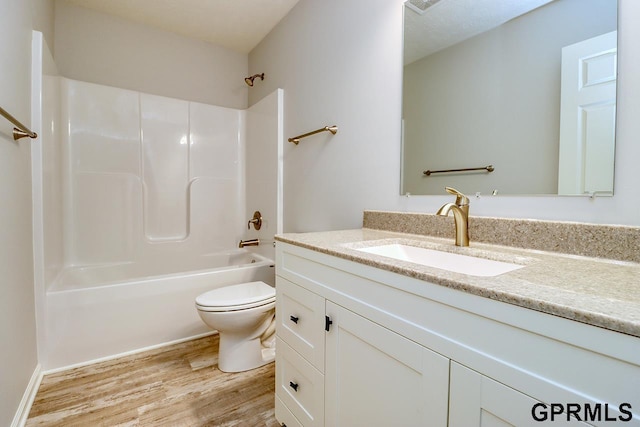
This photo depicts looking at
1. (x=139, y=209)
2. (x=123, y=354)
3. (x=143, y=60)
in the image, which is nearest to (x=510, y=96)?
(x=123, y=354)

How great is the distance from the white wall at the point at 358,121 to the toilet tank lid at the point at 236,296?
52cm

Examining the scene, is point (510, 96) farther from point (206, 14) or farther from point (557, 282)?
point (206, 14)

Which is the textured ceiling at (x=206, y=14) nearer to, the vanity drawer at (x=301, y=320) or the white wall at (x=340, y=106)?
the white wall at (x=340, y=106)

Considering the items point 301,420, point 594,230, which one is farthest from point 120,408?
point 594,230

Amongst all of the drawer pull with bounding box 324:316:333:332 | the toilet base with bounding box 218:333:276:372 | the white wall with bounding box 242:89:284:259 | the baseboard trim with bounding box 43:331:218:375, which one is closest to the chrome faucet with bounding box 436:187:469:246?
the drawer pull with bounding box 324:316:333:332

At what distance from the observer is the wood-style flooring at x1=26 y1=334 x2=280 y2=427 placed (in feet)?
4.31

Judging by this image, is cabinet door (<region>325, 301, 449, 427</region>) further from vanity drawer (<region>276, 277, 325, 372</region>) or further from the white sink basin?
the white sink basin

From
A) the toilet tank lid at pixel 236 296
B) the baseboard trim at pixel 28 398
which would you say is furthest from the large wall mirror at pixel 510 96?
the baseboard trim at pixel 28 398

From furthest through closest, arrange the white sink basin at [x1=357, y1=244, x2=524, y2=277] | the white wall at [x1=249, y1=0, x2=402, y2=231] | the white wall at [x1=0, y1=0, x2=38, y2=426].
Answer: the white wall at [x1=249, y1=0, x2=402, y2=231]
the white wall at [x1=0, y1=0, x2=38, y2=426]
the white sink basin at [x1=357, y1=244, x2=524, y2=277]

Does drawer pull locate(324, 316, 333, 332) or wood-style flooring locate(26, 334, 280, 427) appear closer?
drawer pull locate(324, 316, 333, 332)

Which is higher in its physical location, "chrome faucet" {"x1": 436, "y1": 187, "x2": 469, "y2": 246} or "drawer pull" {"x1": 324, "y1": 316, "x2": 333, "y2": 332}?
"chrome faucet" {"x1": 436, "y1": 187, "x2": 469, "y2": 246}

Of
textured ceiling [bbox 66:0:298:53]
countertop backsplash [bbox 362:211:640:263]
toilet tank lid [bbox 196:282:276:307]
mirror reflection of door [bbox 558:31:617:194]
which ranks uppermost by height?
textured ceiling [bbox 66:0:298:53]

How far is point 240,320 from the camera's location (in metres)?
1.57

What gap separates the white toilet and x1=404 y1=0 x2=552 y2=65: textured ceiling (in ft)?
4.79
